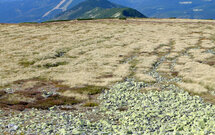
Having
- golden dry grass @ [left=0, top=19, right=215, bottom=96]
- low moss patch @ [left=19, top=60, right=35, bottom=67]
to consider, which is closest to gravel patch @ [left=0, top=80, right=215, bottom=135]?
golden dry grass @ [left=0, top=19, right=215, bottom=96]

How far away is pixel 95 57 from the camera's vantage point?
183ft

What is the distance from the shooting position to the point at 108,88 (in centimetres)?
3406

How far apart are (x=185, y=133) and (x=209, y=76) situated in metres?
24.4

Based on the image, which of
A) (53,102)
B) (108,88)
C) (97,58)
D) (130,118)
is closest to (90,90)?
(108,88)

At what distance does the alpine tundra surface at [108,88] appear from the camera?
19.5 m

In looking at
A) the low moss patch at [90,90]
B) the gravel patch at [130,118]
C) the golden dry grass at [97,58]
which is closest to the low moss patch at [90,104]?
the gravel patch at [130,118]

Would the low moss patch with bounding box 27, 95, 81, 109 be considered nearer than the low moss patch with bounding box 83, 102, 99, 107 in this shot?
Yes

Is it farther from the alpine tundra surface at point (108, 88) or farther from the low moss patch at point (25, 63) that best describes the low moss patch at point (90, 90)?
the low moss patch at point (25, 63)

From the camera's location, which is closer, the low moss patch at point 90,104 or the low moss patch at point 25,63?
the low moss patch at point 90,104

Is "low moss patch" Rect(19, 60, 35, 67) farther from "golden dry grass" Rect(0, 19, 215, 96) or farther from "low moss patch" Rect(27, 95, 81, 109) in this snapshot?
"low moss patch" Rect(27, 95, 81, 109)

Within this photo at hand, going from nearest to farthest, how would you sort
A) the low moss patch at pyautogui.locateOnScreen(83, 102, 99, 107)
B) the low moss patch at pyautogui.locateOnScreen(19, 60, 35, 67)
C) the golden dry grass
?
the low moss patch at pyautogui.locateOnScreen(83, 102, 99, 107) → the golden dry grass → the low moss patch at pyautogui.locateOnScreen(19, 60, 35, 67)

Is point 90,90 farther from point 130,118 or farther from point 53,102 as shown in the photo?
point 130,118

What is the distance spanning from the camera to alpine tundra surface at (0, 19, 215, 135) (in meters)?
19.5

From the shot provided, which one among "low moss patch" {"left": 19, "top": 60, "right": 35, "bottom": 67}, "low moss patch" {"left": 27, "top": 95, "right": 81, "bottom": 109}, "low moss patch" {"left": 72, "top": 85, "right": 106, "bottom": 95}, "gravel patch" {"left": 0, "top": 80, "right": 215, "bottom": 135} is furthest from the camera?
"low moss patch" {"left": 19, "top": 60, "right": 35, "bottom": 67}
